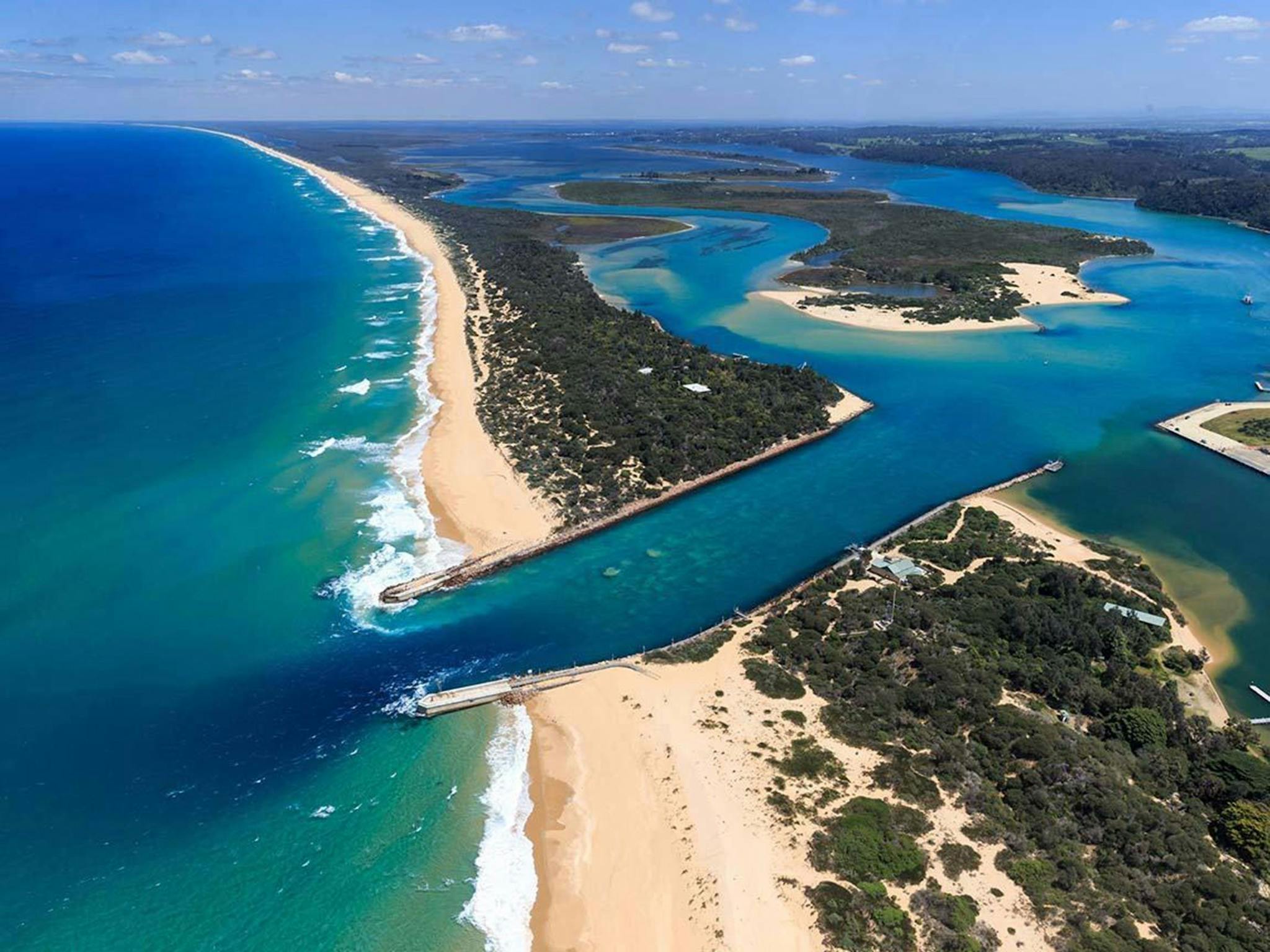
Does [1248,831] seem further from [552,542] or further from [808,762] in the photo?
[552,542]

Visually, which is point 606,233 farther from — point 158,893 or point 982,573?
point 158,893

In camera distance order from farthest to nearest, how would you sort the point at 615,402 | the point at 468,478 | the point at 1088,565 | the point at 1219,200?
1. the point at 1219,200
2. the point at 615,402
3. the point at 468,478
4. the point at 1088,565

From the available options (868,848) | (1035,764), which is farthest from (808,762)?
(1035,764)

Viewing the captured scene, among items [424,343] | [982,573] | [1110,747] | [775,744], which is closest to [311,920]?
[775,744]

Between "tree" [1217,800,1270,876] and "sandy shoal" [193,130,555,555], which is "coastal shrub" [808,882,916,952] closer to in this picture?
"tree" [1217,800,1270,876]

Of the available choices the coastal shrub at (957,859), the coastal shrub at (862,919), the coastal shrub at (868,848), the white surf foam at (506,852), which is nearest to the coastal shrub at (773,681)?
the coastal shrub at (868,848)

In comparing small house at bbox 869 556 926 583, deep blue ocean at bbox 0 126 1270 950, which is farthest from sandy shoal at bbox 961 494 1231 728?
small house at bbox 869 556 926 583

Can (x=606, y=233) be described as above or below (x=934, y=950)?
above
